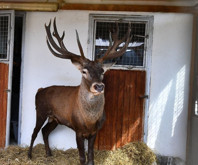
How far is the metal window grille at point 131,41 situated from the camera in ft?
14.9

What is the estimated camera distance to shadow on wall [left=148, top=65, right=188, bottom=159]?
4426 millimetres

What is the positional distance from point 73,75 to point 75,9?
3.89ft

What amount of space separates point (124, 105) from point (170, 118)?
832 mm

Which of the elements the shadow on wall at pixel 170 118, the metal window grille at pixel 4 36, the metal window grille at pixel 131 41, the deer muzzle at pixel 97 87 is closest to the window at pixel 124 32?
the metal window grille at pixel 131 41

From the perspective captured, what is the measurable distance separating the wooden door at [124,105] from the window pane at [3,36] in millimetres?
1968

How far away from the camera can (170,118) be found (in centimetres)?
446

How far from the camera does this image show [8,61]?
461cm

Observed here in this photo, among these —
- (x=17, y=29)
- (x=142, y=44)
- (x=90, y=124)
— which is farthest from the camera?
(x=17, y=29)

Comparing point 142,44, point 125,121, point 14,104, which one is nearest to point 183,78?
point 142,44

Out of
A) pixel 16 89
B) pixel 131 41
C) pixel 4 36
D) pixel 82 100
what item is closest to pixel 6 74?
pixel 4 36

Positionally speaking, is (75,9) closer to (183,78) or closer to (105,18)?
(105,18)

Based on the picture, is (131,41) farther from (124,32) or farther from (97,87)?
(97,87)

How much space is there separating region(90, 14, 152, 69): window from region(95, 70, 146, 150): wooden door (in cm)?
22

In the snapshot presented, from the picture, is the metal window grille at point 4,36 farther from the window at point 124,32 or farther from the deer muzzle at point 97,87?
the deer muzzle at point 97,87
